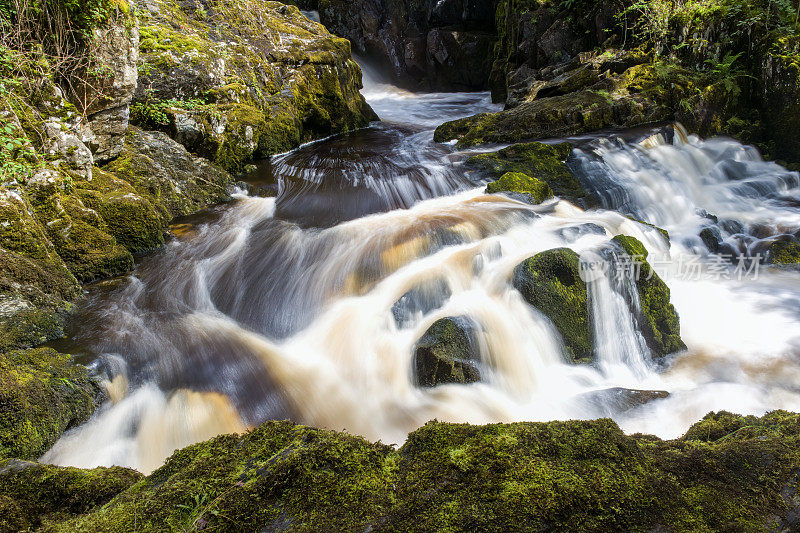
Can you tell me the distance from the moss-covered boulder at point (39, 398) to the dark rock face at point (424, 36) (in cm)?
2078

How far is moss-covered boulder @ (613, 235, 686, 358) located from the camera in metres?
4.90

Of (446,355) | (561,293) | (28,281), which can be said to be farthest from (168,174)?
(561,293)

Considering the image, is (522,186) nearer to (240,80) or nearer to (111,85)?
(111,85)

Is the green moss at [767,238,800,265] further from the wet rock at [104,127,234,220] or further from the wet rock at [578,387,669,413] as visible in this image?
the wet rock at [104,127,234,220]

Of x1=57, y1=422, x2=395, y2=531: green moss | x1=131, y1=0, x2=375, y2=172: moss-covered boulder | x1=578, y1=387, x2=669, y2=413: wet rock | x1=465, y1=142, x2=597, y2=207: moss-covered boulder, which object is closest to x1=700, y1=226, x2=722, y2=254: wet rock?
x1=465, y1=142, x2=597, y2=207: moss-covered boulder

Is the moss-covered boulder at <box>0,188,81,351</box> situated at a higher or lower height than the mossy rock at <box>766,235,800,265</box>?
higher

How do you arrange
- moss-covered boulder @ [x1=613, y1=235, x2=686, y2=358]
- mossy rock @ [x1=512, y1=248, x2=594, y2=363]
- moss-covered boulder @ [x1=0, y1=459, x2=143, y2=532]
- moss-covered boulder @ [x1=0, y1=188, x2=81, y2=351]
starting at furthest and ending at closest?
moss-covered boulder @ [x1=613, y1=235, x2=686, y2=358] < mossy rock @ [x1=512, y1=248, x2=594, y2=363] < moss-covered boulder @ [x1=0, y1=188, x2=81, y2=351] < moss-covered boulder @ [x1=0, y1=459, x2=143, y2=532]

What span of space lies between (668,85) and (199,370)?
38.7 feet

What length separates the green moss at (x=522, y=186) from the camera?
7.48 meters

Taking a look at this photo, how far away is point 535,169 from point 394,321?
519cm

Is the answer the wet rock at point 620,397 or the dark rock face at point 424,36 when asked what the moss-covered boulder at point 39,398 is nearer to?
the wet rock at point 620,397

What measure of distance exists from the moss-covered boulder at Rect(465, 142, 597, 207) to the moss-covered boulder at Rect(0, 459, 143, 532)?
6931 mm

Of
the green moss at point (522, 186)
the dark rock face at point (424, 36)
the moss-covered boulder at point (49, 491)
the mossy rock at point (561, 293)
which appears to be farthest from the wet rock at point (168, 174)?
the dark rock face at point (424, 36)

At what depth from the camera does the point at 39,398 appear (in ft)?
10.6
